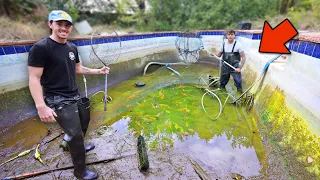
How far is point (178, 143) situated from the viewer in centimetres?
402

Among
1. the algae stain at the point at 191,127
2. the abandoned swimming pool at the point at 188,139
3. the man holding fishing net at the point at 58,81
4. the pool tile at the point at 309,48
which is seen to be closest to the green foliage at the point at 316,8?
the abandoned swimming pool at the point at 188,139

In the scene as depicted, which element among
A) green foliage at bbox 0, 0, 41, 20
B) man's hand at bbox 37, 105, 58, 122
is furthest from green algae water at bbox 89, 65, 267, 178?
green foliage at bbox 0, 0, 41, 20

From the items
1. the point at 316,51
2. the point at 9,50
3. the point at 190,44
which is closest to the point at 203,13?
the point at 190,44

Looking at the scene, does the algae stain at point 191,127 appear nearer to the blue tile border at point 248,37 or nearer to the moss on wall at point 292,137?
the moss on wall at point 292,137

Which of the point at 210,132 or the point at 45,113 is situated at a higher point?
the point at 45,113

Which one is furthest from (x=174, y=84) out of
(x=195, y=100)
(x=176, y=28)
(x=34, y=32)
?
(x=34, y=32)

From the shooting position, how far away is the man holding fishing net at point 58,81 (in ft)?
7.36

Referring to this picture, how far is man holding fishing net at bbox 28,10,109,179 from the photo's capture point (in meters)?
2.24

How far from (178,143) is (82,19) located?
17.4m

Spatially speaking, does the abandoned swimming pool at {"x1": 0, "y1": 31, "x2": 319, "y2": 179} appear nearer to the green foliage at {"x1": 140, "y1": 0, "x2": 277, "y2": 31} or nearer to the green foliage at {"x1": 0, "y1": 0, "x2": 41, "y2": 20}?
the green foliage at {"x1": 140, "y1": 0, "x2": 277, "y2": 31}

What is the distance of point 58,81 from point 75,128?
2.19ft

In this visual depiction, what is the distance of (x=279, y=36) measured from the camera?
4.56 meters

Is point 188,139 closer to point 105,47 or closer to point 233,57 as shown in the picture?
point 233,57

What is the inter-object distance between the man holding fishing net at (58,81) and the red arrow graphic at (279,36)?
4.23 meters
